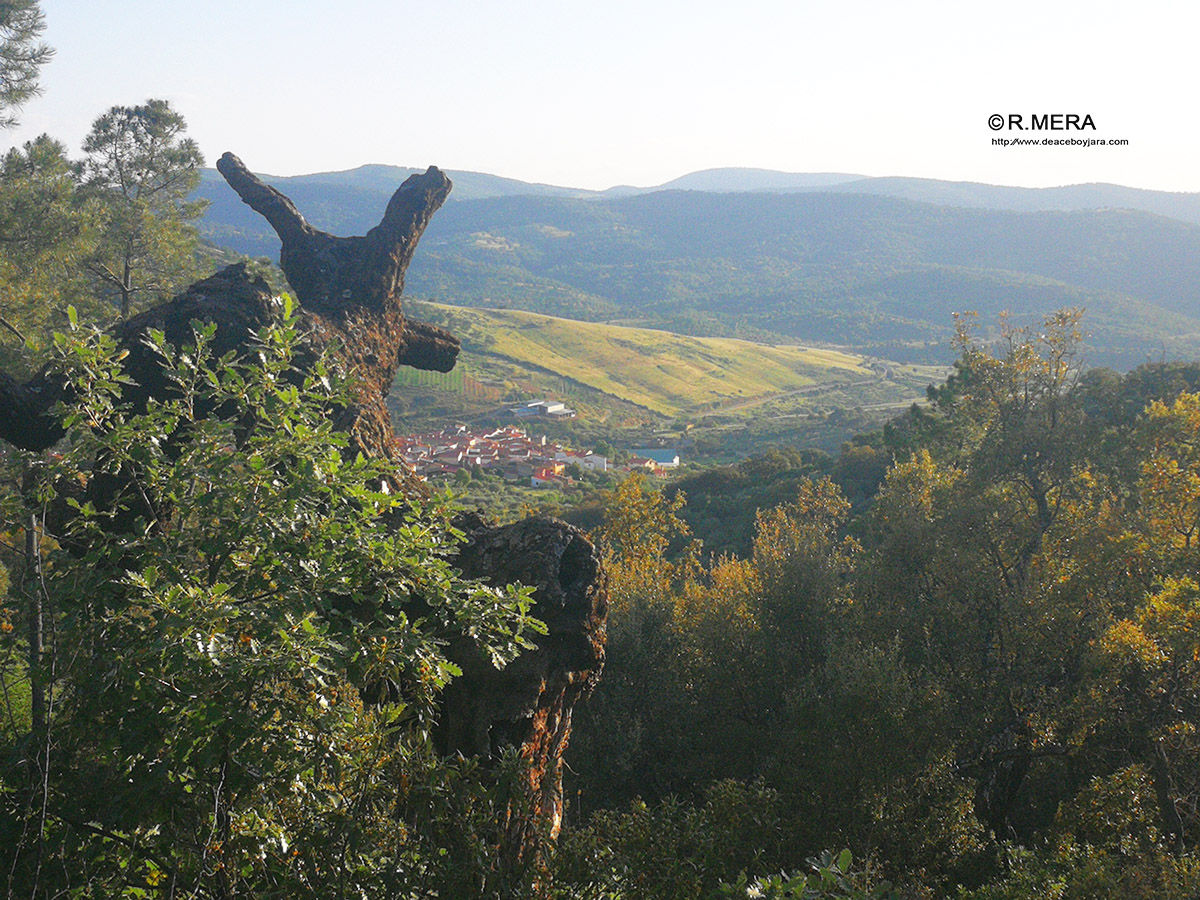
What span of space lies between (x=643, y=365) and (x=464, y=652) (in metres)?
176

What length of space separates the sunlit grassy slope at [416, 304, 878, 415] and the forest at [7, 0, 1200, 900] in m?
134

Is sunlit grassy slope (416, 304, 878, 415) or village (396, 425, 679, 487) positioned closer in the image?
village (396, 425, 679, 487)

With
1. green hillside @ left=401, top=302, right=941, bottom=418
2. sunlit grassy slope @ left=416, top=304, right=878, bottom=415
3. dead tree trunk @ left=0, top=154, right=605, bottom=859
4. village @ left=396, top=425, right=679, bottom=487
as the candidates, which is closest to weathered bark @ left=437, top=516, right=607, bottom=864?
dead tree trunk @ left=0, top=154, right=605, bottom=859

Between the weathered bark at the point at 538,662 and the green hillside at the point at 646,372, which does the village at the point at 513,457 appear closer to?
the green hillside at the point at 646,372

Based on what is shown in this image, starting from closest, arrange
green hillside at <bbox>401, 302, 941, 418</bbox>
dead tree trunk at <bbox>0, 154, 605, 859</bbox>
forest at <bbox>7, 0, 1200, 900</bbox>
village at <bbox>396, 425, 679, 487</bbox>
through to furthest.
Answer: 1. forest at <bbox>7, 0, 1200, 900</bbox>
2. dead tree trunk at <bbox>0, 154, 605, 859</bbox>
3. village at <bbox>396, 425, 679, 487</bbox>
4. green hillside at <bbox>401, 302, 941, 418</bbox>

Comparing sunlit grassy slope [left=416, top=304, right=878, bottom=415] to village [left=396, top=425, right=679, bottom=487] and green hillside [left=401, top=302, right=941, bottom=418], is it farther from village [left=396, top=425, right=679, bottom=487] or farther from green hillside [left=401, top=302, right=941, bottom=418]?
village [left=396, top=425, right=679, bottom=487]

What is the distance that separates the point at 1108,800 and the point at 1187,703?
2.26m

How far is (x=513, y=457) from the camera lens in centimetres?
9094

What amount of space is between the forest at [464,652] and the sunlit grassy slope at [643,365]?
5256 inches

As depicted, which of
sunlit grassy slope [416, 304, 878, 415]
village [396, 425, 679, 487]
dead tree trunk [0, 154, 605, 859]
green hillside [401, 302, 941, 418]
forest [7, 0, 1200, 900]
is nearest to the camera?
forest [7, 0, 1200, 900]

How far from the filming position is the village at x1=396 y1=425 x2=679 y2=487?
269ft

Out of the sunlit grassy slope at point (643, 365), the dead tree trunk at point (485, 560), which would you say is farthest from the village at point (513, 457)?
the dead tree trunk at point (485, 560)

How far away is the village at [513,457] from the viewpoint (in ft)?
269

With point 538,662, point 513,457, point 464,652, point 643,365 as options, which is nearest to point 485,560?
point 464,652
